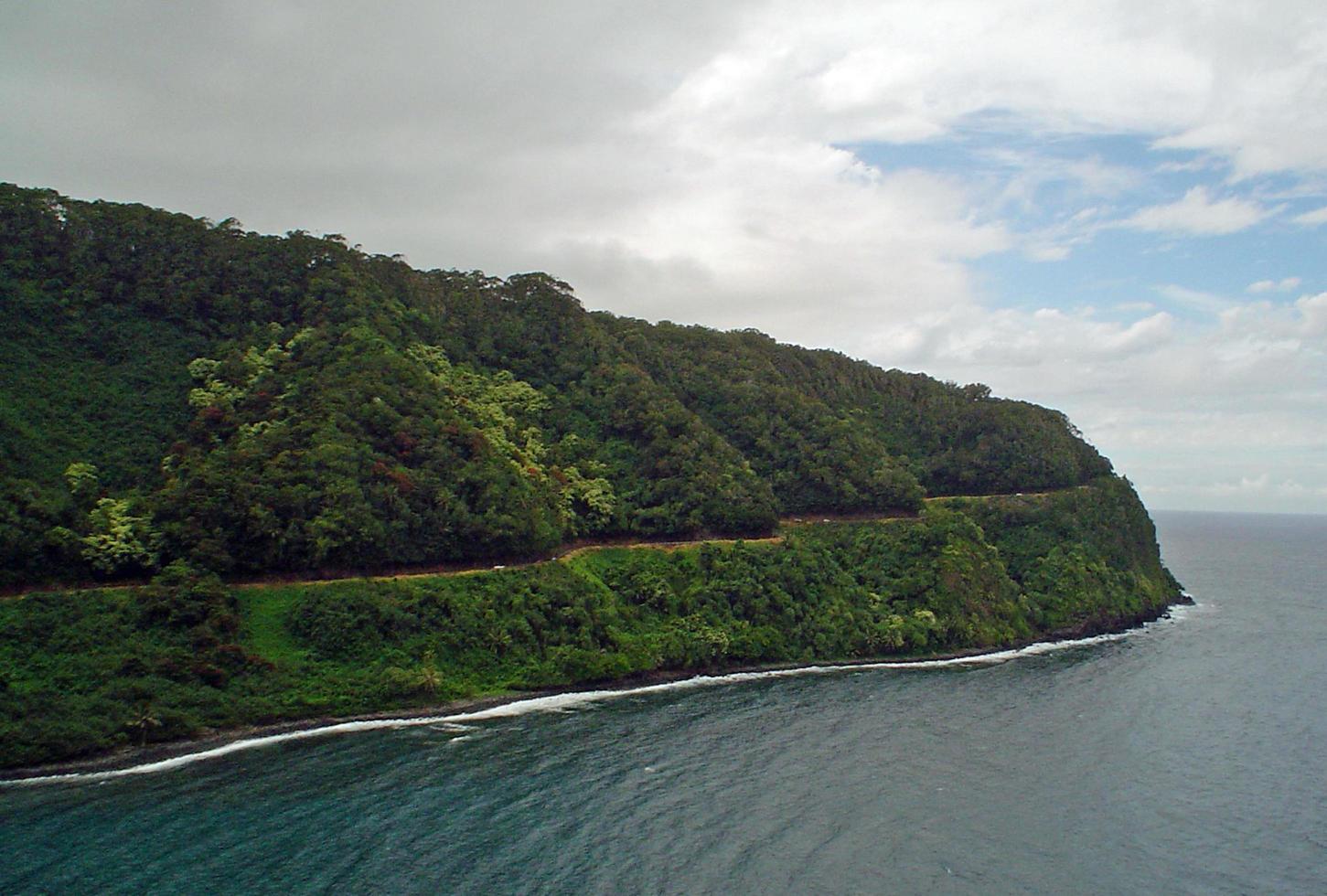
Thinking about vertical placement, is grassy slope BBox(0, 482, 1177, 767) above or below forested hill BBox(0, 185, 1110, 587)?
below

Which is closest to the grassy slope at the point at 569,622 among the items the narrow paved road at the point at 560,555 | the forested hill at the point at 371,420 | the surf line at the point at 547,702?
the narrow paved road at the point at 560,555

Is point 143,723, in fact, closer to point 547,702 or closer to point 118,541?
point 118,541

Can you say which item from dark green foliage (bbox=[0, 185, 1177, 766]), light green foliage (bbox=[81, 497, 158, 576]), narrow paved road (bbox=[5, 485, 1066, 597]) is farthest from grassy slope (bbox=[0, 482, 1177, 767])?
light green foliage (bbox=[81, 497, 158, 576])

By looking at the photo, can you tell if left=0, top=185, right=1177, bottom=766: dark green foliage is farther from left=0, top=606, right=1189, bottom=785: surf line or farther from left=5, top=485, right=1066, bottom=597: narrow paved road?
left=0, top=606, right=1189, bottom=785: surf line

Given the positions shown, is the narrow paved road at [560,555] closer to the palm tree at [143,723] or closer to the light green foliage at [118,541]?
the light green foliage at [118,541]

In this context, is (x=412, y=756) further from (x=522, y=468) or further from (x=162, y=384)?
(x=162, y=384)

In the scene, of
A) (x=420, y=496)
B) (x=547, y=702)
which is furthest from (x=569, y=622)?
(x=420, y=496)
